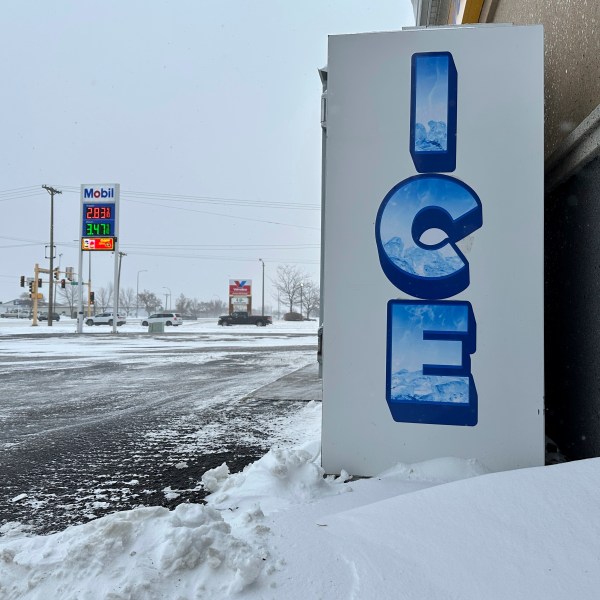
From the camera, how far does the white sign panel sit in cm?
330

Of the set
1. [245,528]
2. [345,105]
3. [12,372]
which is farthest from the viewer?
[12,372]

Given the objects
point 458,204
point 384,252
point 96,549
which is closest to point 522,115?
point 458,204

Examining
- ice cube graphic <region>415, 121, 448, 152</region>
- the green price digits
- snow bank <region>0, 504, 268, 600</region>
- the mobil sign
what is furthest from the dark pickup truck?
snow bank <region>0, 504, 268, 600</region>

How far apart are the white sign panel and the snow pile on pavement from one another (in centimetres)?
81

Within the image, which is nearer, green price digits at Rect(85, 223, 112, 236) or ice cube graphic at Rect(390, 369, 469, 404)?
ice cube graphic at Rect(390, 369, 469, 404)

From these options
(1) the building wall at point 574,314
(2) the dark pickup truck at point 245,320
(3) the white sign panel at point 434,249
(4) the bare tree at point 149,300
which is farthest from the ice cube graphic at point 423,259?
(4) the bare tree at point 149,300

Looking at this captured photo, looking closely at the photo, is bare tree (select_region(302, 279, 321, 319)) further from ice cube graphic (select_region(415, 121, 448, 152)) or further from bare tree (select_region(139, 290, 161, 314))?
ice cube graphic (select_region(415, 121, 448, 152))

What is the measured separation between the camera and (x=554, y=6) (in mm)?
3984

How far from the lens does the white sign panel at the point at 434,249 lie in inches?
130

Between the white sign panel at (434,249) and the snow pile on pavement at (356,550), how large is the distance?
32.1 inches

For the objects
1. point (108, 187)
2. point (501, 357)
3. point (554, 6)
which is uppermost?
point (108, 187)

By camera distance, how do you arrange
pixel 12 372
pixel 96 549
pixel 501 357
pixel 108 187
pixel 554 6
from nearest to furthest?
pixel 96 549, pixel 501 357, pixel 554 6, pixel 12 372, pixel 108 187

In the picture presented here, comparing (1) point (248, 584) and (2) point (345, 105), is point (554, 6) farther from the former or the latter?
(1) point (248, 584)

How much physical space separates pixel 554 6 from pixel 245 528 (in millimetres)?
4322
